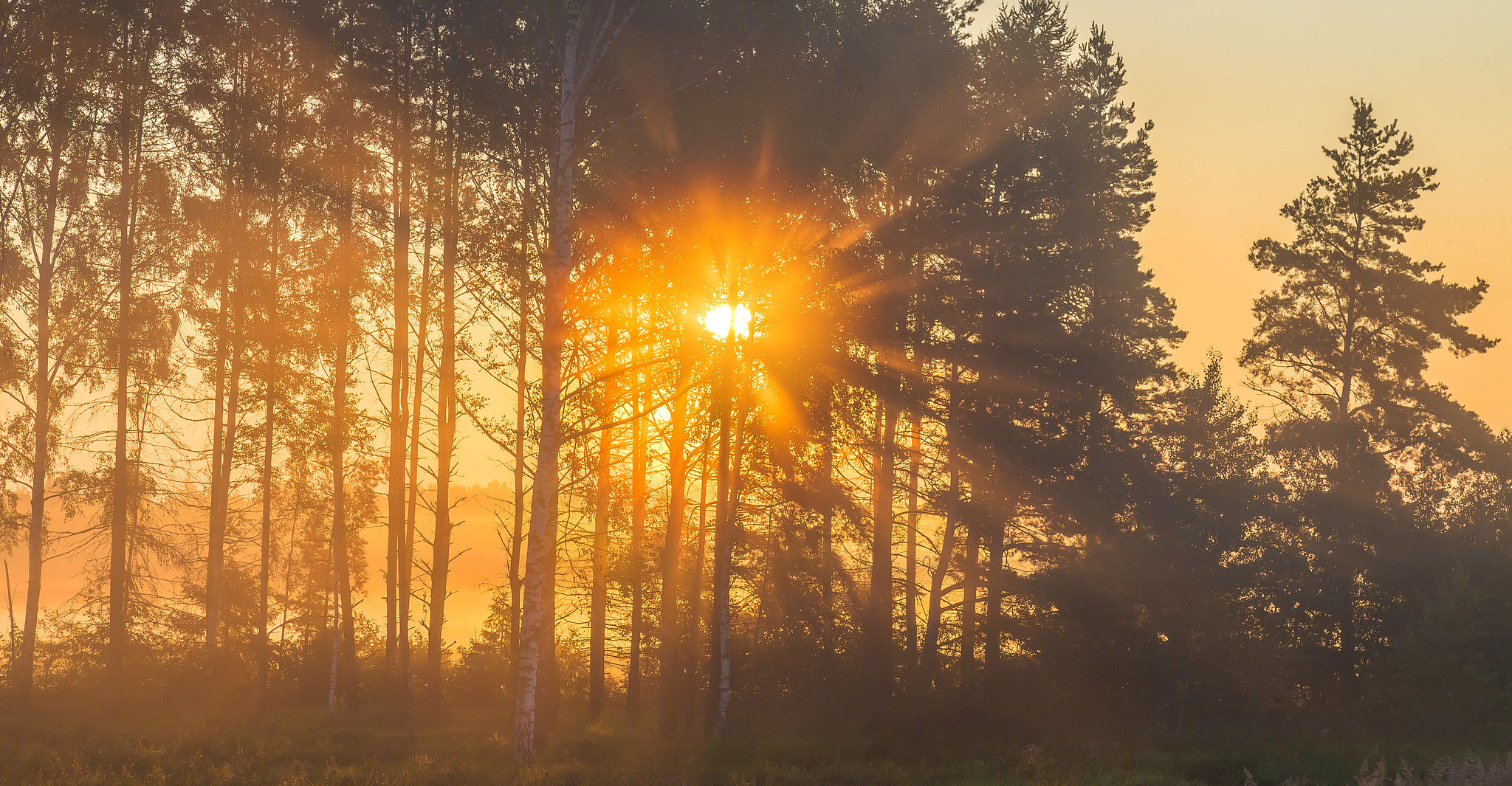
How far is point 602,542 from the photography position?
19500mm

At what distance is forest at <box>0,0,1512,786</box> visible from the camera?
16.2m

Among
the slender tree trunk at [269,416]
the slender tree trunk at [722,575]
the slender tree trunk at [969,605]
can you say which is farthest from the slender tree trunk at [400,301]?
the slender tree trunk at [969,605]

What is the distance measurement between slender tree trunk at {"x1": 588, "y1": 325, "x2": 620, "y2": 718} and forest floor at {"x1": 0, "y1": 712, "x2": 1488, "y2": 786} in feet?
9.05

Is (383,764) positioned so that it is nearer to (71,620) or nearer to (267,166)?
(267,166)

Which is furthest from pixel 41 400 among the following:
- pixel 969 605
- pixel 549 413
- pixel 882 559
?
pixel 969 605

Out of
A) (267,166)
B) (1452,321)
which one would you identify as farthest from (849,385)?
(1452,321)

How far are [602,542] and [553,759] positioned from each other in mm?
6197

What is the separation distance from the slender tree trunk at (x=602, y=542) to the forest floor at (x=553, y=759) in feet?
9.05

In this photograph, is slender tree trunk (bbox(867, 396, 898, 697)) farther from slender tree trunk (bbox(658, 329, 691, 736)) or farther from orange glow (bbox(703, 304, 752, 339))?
slender tree trunk (bbox(658, 329, 691, 736))

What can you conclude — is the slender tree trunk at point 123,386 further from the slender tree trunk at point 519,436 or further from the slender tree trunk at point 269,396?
the slender tree trunk at point 519,436

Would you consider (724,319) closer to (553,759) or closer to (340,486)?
(340,486)

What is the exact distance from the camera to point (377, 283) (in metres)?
19.8

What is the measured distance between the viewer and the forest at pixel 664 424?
16.2 meters

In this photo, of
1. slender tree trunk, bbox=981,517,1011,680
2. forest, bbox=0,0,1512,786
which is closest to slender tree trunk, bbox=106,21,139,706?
forest, bbox=0,0,1512,786
